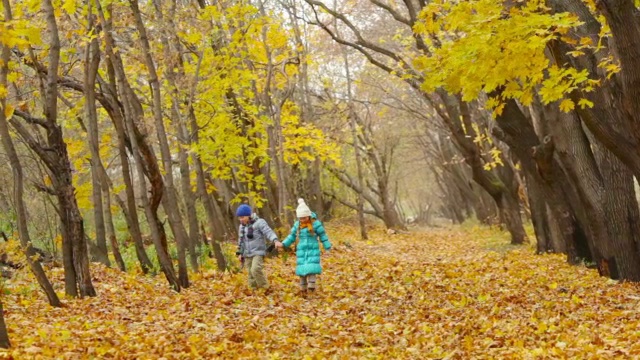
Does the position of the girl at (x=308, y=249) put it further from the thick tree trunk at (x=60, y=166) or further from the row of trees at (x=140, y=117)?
the thick tree trunk at (x=60, y=166)

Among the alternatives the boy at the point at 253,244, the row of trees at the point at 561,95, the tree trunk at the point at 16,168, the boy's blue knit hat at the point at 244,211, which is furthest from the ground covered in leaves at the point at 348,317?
the boy's blue knit hat at the point at 244,211

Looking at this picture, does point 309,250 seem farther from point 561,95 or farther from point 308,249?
point 561,95

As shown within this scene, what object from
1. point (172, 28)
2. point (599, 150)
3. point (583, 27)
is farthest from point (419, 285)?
point (172, 28)

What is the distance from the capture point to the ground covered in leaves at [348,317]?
7590mm

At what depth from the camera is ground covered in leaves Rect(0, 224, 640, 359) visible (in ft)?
24.9

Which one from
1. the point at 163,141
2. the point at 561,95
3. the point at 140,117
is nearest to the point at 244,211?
the point at 163,141

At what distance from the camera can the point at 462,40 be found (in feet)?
29.9

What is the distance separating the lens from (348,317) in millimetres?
10289

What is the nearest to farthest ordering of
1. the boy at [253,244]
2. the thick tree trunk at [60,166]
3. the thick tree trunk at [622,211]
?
the thick tree trunk at [60,166] < the thick tree trunk at [622,211] < the boy at [253,244]

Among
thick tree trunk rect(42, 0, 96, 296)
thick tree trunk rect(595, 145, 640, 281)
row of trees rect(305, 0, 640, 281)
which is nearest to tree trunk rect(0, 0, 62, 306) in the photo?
thick tree trunk rect(42, 0, 96, 296)

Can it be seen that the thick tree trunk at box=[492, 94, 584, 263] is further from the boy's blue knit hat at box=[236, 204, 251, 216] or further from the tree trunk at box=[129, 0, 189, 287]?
the tree trunk at box=[129, 0, 189, 287]

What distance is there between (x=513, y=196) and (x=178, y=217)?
14.0m

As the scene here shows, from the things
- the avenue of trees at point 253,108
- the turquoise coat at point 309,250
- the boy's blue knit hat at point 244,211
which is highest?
the avenue of trees at point 253,108

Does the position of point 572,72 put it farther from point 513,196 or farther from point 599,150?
point 513,196
